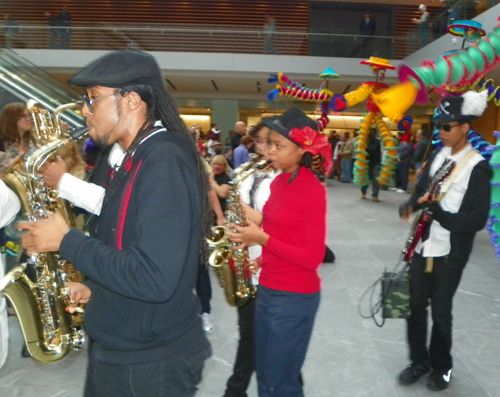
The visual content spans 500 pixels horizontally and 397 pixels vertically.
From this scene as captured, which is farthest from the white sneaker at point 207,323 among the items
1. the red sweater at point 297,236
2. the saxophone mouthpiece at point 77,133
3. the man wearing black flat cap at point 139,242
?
the man wearing black flat cap at point 139,242

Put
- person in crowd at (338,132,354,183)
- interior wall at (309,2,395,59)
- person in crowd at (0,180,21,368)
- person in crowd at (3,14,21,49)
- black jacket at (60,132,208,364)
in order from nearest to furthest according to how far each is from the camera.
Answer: black jacket at (60,132,208,364), person in crowd at (0,180,21,368), person in crowd at (3,14,21,49), person in crowd at (338,132,354,183), interior wall at (309,2,395,59)

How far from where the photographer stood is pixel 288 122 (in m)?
2.44

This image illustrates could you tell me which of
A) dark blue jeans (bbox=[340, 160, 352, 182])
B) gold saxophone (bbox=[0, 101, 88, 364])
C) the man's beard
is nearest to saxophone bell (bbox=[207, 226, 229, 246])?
gold saxophone (bbox=[0, 101, 88, 364])

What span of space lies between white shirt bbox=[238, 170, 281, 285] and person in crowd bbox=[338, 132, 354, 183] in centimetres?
1215

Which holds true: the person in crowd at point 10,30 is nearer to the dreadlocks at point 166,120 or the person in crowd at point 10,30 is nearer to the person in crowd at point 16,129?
the person in crowd at point 16,129

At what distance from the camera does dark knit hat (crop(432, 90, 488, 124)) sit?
125 inches

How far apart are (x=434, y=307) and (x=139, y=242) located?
8.04ft

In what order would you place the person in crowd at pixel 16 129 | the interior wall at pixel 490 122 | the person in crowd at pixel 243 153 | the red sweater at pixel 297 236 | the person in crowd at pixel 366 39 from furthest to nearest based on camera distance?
the person in crowd at pixel 366 39 → the interior wall at pixel 490 122 → the person in crowd at pixel 243 153 → the person in crowd at pixel 16 129 → the red sweater at pixel 297 236

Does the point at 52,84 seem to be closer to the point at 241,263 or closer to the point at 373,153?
the point at 373,153

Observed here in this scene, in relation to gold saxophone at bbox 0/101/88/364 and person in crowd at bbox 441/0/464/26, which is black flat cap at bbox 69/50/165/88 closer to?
gold saxophone at bbox 0/101/88/364

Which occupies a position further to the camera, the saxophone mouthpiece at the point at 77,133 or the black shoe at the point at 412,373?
the black shoe at the point at 412,373

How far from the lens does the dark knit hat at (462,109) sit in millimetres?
3172

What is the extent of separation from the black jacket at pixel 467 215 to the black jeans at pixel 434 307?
0.09m

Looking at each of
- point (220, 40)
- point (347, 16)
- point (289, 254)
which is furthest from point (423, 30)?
point (289, 254)
